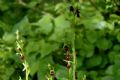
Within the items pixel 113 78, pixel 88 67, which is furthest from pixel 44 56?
pixel 113 78

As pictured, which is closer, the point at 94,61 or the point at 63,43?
the point at 63,43

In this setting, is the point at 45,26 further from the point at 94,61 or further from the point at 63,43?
the point at 94,61

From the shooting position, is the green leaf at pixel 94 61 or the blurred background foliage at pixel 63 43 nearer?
the blurred background foliage at pixel 63 43

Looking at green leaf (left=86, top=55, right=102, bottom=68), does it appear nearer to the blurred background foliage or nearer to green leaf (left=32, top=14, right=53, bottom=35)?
the blurred background foliage

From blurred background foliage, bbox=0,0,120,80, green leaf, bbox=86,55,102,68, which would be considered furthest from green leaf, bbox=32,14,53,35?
green leaf, bbox=86,55,102,68

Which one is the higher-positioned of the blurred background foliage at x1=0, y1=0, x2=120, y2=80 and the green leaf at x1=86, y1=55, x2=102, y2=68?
the blurred background foliage at x1=0, y1=0, x2=120, y2=80

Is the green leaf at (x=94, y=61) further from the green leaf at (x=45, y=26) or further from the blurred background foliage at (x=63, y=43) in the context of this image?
the green leaf at (x=45, y=26)

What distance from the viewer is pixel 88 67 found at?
121 inches

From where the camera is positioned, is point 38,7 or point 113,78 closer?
point 113,78

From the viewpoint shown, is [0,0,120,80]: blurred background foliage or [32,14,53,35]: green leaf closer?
[0,0,120,80]: blurred background foliage

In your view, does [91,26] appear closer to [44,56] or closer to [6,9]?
[44,56]

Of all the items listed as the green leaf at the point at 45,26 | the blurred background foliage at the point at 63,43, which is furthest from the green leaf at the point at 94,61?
the green leaf at the point at 45,26

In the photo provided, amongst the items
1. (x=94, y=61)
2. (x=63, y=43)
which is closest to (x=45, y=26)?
(x=63, y=43)

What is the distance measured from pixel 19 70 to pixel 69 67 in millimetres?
1096
